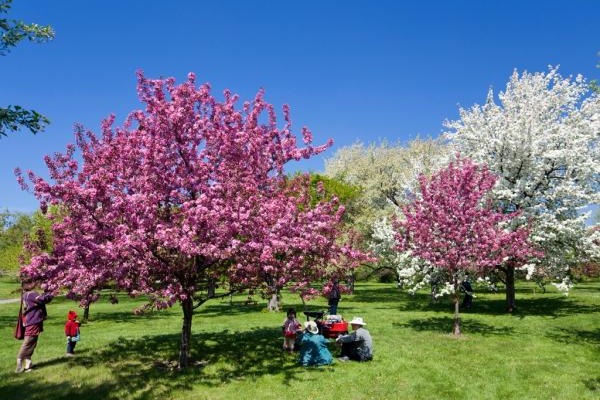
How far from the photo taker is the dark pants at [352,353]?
48.8 ft

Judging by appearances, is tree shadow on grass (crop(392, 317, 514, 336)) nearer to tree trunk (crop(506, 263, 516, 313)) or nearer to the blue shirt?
tree trunk (crop(506, 263, 516, 313))

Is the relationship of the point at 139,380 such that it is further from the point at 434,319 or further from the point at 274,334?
the point at 434,319

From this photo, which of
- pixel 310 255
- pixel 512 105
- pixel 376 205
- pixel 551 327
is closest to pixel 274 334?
pixel 310 255

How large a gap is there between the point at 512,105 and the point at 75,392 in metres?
27.2

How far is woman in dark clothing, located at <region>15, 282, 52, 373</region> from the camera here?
1363cm

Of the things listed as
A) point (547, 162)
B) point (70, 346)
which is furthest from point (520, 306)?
point (70, 346)

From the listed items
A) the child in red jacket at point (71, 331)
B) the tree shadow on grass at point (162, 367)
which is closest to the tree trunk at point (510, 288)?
the tree shadow on grass at point (162, 367)

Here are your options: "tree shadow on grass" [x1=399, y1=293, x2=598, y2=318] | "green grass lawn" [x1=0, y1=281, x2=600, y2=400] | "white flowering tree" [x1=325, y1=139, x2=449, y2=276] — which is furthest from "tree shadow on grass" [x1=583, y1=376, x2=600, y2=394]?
"white flowering tree" [x1=325, y1=139, x2=449, y2=276]

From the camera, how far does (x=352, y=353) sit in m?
15.1

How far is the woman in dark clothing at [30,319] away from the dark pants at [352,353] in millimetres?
8932

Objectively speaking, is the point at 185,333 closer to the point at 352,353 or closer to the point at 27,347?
the point at 27,347

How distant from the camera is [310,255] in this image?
13766mm

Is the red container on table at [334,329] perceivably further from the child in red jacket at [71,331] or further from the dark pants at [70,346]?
the dark pants at [70,346]

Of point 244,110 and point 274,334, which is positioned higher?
point 244,110
